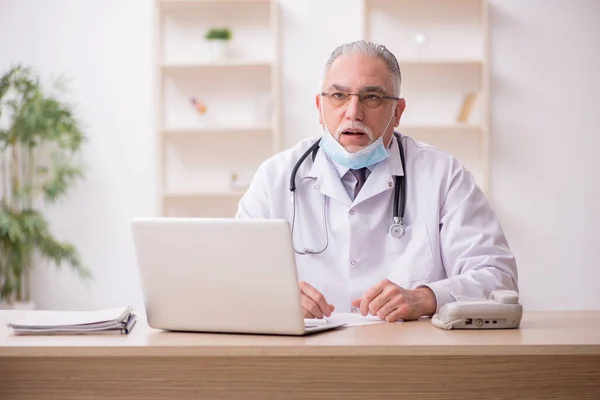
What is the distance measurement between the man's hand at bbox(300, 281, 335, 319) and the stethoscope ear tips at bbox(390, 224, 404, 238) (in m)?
0.54

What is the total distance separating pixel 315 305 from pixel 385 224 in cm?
60

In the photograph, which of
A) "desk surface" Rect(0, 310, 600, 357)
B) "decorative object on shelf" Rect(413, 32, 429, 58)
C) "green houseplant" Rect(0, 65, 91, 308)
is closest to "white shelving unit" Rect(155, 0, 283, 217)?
"green houseplant" Rect(0, 65, 91, 308)

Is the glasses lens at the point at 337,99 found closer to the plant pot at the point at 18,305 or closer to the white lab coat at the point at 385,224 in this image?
the white lab coat at the point at 385,224

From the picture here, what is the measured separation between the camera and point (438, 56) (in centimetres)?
487

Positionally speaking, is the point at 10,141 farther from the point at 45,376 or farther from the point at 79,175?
the point at 45,376

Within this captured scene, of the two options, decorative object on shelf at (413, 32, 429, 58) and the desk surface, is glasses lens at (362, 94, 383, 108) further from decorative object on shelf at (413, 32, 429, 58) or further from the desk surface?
decorative object on shelf at (413, 32, 429, 58)

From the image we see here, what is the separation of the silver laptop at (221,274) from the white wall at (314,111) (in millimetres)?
3333

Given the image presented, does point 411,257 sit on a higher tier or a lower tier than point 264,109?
lower

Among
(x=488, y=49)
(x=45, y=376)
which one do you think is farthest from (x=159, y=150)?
(x=45, y=376)

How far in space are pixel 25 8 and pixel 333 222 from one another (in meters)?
3.36

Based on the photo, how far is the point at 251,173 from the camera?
15.7ft

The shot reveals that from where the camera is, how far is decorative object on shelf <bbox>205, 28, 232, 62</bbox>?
471 cm

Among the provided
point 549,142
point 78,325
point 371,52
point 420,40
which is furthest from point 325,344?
point 549,142

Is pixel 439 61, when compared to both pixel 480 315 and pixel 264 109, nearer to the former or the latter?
pixel 264 109
